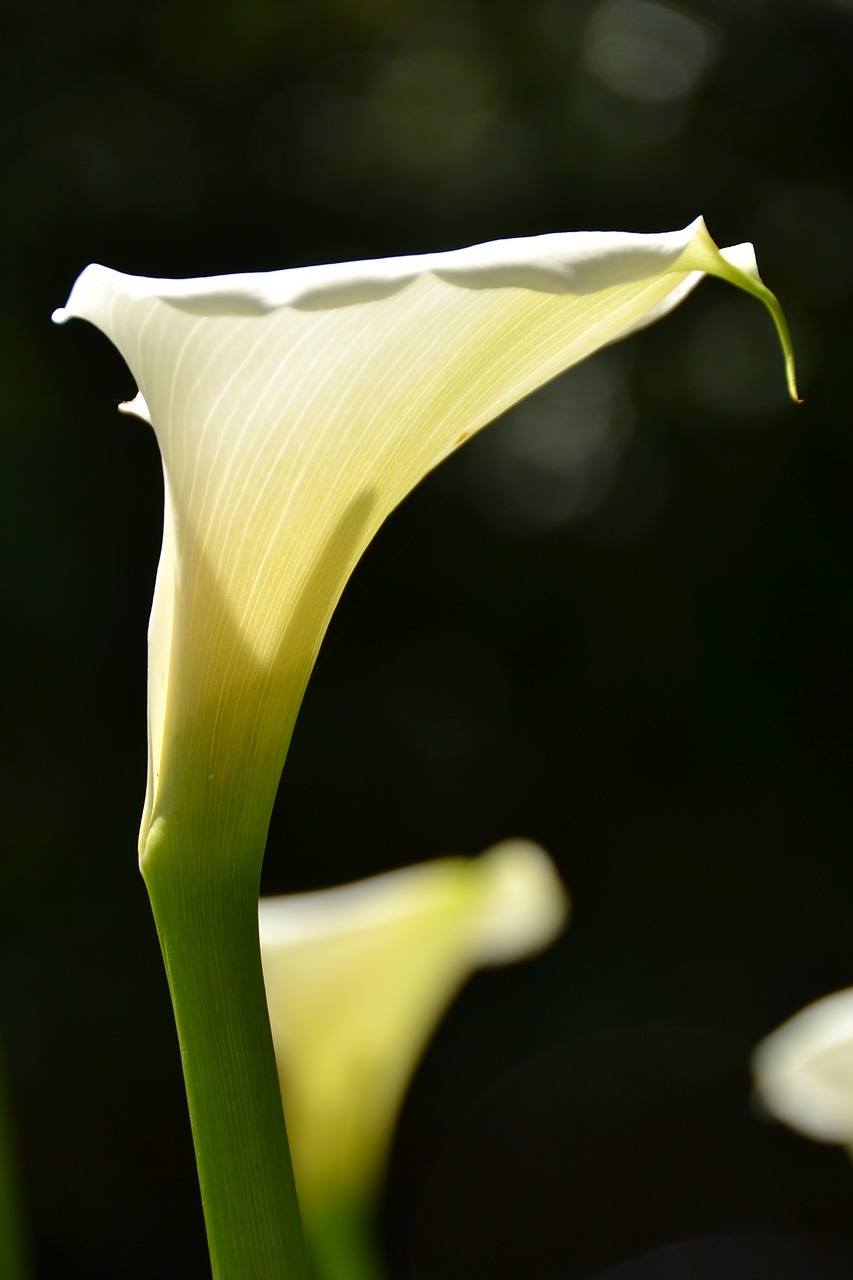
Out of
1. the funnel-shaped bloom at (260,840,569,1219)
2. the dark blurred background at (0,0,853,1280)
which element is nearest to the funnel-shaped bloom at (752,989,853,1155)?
the funnel-shaped bloom at (260,840,569,1219)

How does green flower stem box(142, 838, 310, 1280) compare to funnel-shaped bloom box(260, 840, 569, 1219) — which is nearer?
green flower stem box(142, 838, 310, 1280)

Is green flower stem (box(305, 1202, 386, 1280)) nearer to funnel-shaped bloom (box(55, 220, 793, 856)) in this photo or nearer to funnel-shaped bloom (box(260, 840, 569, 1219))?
funnel-shaped bloom (box(260, 840, 569, 1219))

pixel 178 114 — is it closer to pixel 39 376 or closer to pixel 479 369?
pixel 39 376

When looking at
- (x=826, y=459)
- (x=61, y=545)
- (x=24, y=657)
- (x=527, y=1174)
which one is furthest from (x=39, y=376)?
(x=527, y=1174)

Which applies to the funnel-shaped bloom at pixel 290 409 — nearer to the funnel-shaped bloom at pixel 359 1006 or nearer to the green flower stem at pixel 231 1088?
the green flower stem at pixel 231 1088

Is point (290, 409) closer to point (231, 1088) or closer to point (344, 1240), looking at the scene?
point (231, 1088)

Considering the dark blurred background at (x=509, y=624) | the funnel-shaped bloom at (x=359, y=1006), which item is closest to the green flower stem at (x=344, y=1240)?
the funnel-shaped bloom at (x=359, y=1006)
